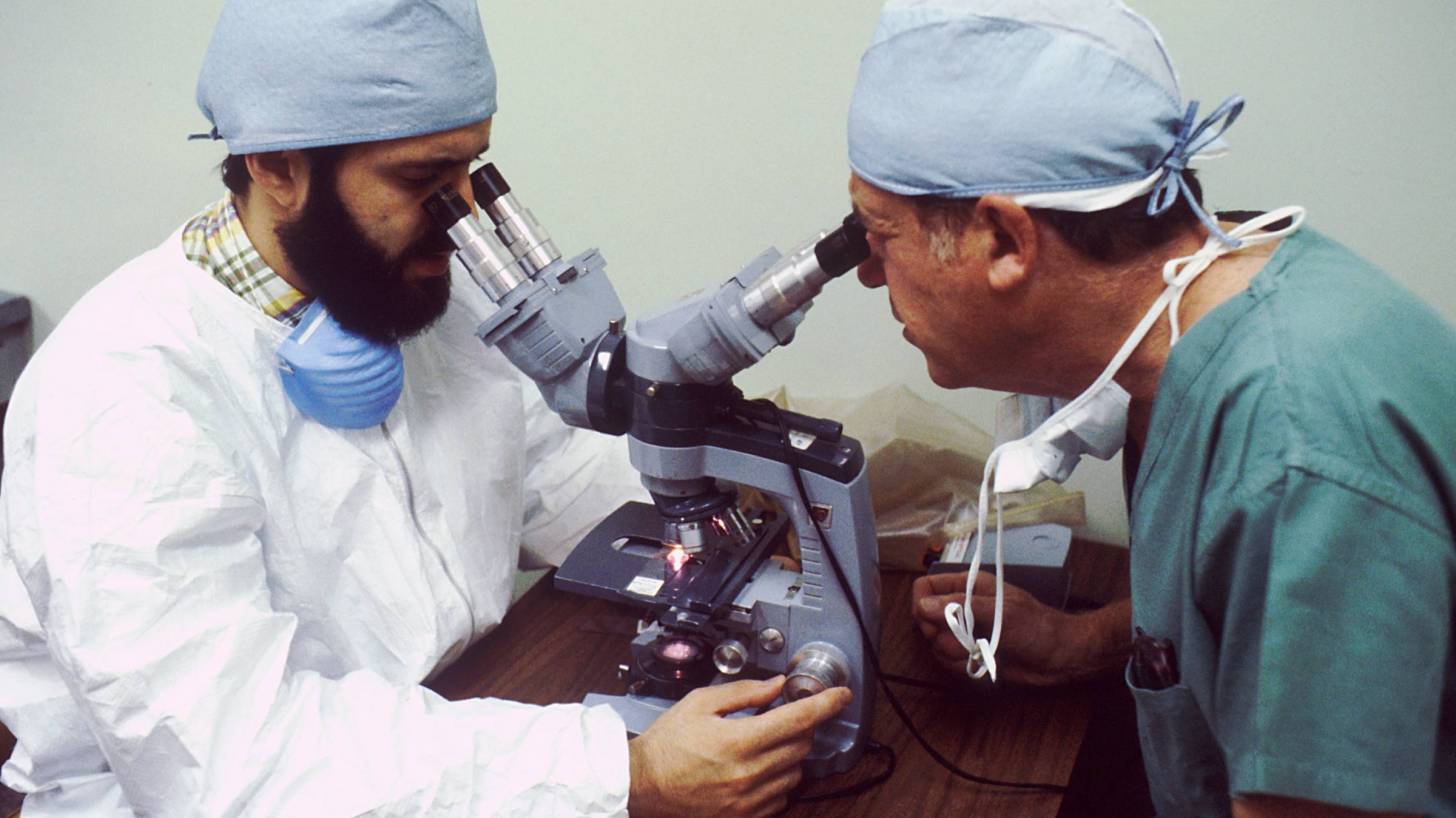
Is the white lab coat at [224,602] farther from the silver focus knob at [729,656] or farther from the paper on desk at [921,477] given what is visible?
the paper on desk at [921,477]

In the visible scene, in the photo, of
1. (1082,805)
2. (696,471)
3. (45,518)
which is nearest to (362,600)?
(45,518)

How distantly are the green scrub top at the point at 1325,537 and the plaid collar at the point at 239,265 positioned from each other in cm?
105

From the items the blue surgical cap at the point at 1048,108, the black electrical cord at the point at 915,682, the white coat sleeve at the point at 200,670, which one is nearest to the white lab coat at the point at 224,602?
the white coat sleeve at the point at 200,670

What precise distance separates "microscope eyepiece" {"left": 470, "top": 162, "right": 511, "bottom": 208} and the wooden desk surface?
62 cm

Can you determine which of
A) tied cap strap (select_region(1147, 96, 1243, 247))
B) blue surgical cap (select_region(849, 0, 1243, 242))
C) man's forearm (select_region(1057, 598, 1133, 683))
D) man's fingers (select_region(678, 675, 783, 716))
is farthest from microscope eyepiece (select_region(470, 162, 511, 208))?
man's forearm (select_region(1057, 598, 1133, 683))

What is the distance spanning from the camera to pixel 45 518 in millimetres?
1206

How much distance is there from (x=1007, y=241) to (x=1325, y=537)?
377mm

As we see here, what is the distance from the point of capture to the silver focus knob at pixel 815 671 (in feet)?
4.28

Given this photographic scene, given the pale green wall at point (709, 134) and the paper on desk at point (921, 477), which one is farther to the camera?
the paper on desk at point (921, 477)

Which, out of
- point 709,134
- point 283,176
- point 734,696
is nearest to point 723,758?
point 734,696

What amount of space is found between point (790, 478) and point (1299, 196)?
96 cm

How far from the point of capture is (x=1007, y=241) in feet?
3.54

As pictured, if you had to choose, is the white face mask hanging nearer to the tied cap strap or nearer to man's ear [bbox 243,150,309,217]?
the tied cap strap

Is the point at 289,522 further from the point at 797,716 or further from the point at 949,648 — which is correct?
the point at 949,648
